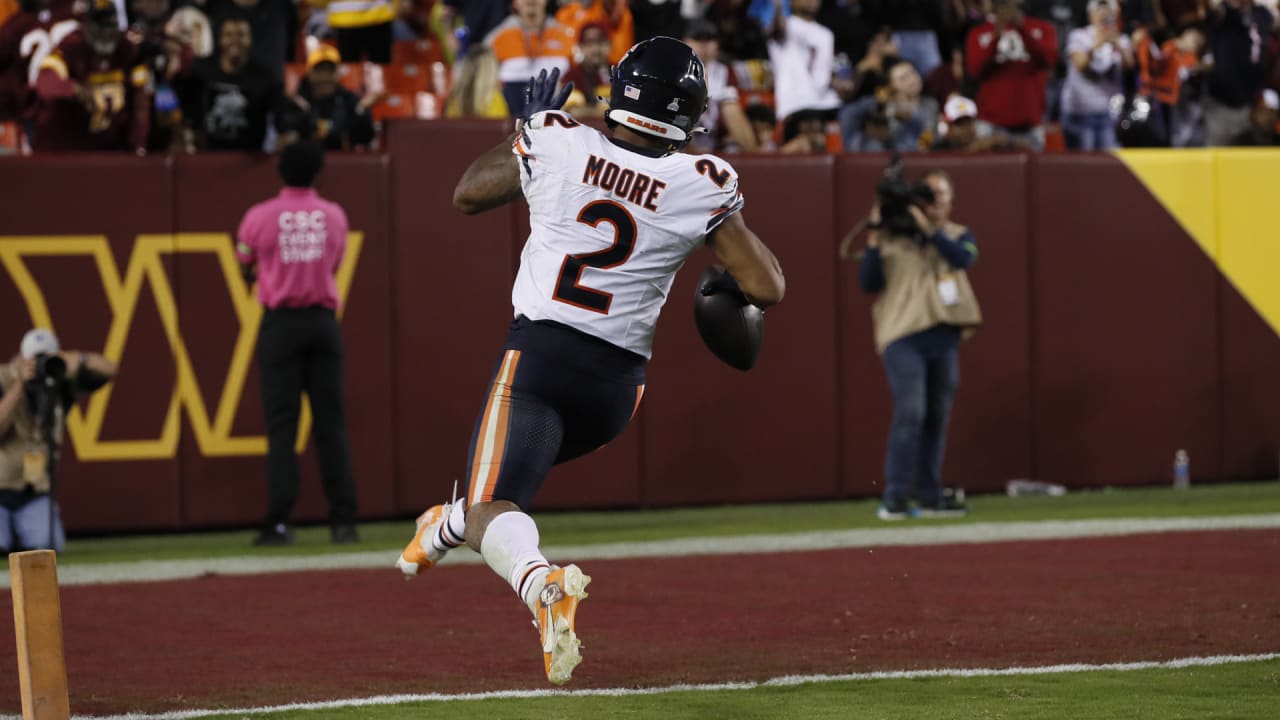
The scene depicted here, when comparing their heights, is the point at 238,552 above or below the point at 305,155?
below

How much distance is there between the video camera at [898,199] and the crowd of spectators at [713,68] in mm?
1847

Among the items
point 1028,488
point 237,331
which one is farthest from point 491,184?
point 1028,488

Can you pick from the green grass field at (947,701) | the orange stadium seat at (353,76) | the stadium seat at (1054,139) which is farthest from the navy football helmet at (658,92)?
the stadium seat at (1054,139)

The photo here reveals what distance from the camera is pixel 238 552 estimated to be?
11.0 meters

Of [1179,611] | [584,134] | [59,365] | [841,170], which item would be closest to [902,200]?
[841,170]

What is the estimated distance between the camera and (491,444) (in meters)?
5.44

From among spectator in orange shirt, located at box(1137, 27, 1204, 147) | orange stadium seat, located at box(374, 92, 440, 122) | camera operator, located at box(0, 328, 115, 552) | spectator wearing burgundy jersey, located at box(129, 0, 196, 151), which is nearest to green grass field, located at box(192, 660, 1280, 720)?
camera operator, located at box(0, 328, 115, 552)

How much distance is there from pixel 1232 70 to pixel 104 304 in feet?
31.7

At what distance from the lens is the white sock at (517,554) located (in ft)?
16.6

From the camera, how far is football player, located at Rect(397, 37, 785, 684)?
18.0 feet

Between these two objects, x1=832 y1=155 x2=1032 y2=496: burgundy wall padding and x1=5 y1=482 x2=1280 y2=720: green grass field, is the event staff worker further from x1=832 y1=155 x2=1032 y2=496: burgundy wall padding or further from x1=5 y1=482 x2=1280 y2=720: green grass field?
x1=5 y1=482 x2=1280 y2=720: green grass field

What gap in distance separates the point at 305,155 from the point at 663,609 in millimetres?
4069

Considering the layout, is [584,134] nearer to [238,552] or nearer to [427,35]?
[238,552]

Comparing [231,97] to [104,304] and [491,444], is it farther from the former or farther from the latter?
[491,444]
